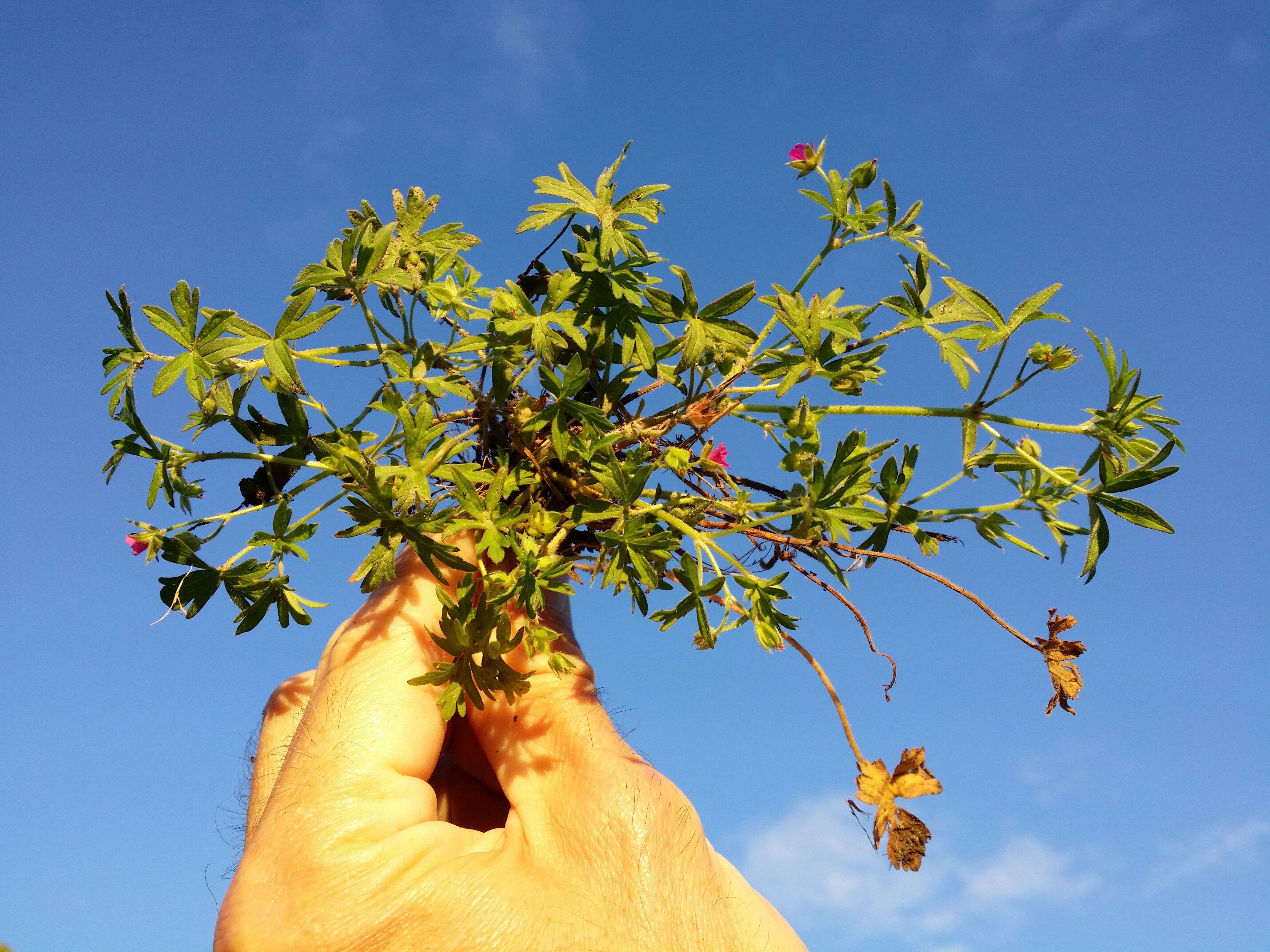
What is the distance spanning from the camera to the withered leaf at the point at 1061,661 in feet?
7.36

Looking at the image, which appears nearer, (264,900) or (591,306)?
(264,900)

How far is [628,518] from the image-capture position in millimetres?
2014

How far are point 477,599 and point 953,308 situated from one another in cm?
130

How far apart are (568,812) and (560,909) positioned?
21 centimetres

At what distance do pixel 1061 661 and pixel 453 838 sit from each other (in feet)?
4.96

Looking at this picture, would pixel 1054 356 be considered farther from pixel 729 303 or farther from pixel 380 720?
pixel 380 720

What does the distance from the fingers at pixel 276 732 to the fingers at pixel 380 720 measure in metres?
0.32

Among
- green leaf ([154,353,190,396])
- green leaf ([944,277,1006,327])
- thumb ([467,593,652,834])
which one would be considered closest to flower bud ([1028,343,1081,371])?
green leaf ([944,277,1006,327])

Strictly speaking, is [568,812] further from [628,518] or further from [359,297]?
[359,297]

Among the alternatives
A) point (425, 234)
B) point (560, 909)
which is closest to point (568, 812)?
point (560, 909)

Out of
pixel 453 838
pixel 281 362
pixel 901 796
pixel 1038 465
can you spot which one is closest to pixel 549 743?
pixel 453 838

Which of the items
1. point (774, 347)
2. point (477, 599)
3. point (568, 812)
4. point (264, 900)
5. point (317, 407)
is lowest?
point (264, 900)

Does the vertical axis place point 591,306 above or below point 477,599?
above

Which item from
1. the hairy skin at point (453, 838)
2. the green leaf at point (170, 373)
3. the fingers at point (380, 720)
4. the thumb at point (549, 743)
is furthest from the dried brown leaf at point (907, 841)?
the green leaf at point (170, 373)
